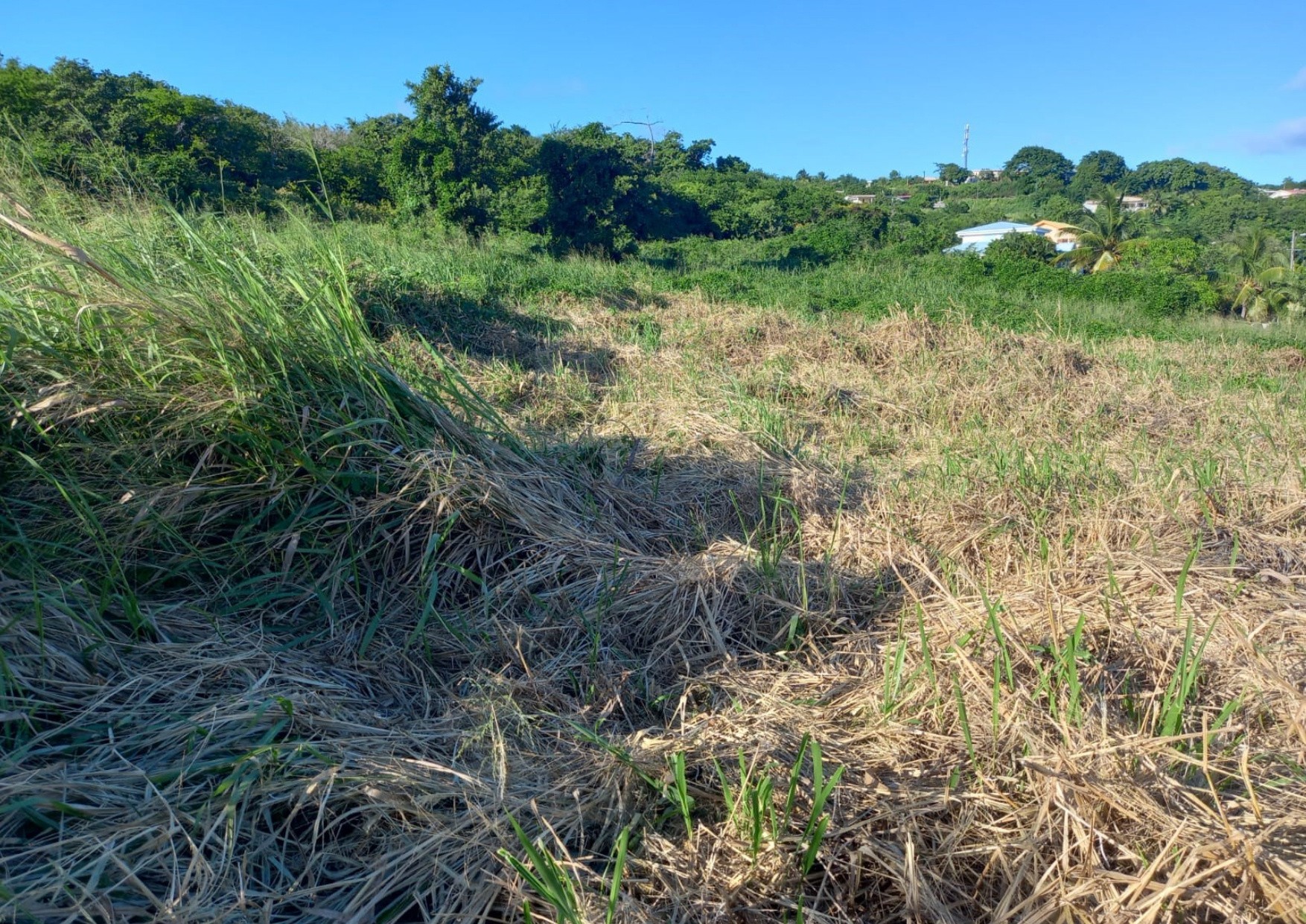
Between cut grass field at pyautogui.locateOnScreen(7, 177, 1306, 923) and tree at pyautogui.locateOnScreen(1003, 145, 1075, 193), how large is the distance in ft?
245

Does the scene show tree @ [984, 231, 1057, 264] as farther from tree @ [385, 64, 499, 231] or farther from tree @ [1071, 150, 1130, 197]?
tree @ [1071, 150, 1130, 197]

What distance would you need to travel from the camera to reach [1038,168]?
2936 inches

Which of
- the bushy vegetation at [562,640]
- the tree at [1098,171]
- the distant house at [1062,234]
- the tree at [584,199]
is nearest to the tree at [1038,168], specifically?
the tree at [1098,171]

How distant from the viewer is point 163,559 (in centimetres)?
245

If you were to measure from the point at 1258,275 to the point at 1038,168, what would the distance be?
5210 cm

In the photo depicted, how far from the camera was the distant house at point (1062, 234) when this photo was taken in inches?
1395

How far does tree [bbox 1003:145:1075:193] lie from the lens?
6969 centimetres

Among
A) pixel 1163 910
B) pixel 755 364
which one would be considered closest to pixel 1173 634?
pixel 1163 910

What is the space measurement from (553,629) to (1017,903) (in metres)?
1.50

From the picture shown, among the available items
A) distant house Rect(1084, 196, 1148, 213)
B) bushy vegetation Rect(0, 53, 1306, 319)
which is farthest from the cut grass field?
distant house Rect(1084, 196, 1148, 213)

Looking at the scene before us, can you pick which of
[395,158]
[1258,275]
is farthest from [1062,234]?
[395,158]

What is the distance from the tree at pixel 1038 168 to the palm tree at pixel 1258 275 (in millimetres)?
39796

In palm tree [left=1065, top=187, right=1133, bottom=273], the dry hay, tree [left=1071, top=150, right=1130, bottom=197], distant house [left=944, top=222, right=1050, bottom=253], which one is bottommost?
the dry hay

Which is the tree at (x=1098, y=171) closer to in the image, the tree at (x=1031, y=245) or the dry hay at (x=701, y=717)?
the tree at (x=1031, y=245)
